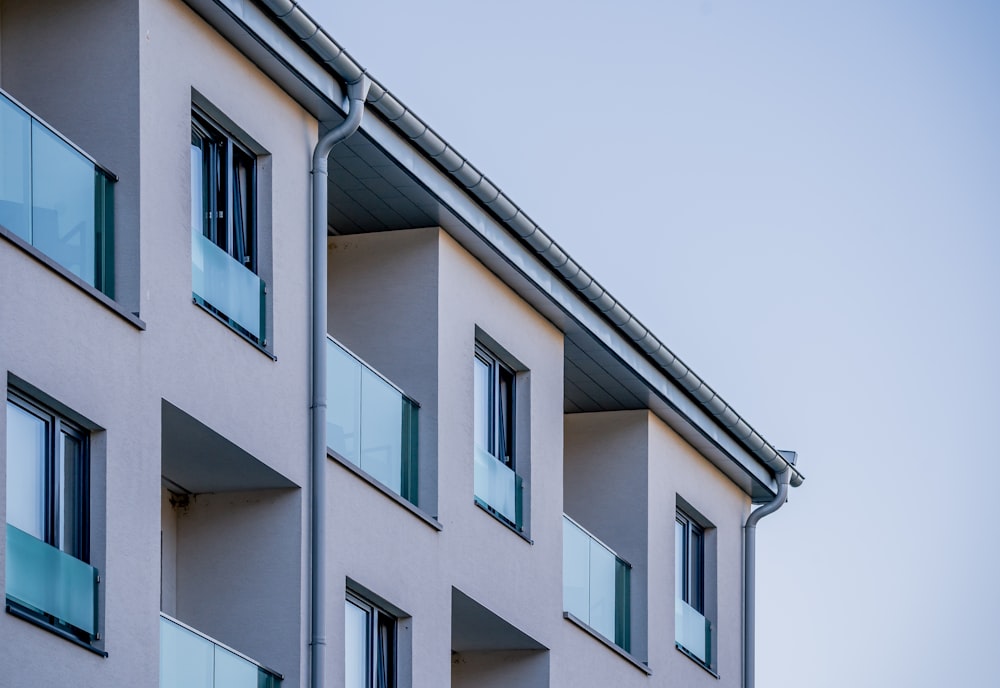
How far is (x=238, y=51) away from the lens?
1998 centimetres

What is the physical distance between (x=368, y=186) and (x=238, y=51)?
3.13 meters

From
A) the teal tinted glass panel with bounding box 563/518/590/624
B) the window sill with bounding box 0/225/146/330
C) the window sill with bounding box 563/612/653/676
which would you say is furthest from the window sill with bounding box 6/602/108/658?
the teal tinted glass panel with bounding box 563/518/590/624

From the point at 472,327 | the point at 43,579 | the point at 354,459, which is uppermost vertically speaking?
the point at 472,327

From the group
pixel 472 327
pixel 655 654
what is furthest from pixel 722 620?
pixel 472 327

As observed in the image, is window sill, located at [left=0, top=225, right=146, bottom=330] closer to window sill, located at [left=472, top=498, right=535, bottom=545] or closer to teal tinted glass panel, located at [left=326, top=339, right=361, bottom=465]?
teal tinted glass panel, located at [left=326, top=339, right=361, bottom=465]

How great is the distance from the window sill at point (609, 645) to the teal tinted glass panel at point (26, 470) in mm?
10386

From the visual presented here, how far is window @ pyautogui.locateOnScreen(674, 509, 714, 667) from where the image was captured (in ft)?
97.9

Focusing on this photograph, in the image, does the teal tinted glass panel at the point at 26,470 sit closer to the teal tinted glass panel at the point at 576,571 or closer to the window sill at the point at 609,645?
the window sill at the point at 609,645

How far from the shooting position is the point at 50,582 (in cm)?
1648

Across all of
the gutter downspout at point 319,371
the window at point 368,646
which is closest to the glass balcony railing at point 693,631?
the window at point 368,646

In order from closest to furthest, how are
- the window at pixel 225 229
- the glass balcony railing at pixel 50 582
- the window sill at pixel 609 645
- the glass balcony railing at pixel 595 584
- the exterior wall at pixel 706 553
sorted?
the glass balcony railing at pixel 50 582, the window at pixel 225 229, the window sill at pixel 609 645, the glass balcony railing at pixel 595 584, the exterior wall at pixel 706 553

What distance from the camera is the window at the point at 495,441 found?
24812 mm

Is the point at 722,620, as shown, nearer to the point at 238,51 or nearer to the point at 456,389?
the point at 456,389

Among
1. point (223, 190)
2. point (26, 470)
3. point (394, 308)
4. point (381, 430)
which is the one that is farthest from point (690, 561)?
point (26, 470)
